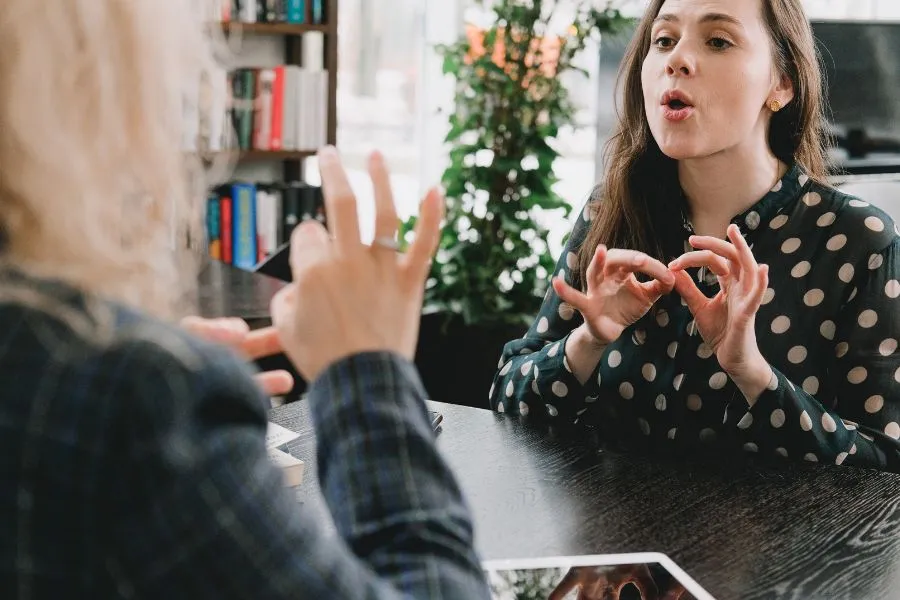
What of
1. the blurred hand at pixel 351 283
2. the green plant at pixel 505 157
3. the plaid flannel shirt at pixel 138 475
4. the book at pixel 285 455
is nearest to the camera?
the plaid flannel shirt at pixel 138 475

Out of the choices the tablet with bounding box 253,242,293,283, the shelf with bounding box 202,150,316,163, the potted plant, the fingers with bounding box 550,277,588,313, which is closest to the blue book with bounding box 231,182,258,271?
the shelf with bounding box 202,150,316,163

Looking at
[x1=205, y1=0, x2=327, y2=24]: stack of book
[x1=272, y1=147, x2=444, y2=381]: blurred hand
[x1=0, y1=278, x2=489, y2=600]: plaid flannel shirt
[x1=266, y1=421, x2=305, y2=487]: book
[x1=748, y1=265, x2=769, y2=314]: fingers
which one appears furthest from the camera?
[x1=205, y1=0, x2=327, y2=24]: stack of book

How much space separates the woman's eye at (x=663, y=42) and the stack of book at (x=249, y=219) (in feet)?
7.84

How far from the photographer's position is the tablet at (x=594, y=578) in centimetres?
104

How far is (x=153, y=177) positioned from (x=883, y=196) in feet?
9.14

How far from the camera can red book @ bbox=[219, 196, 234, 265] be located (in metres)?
3.99

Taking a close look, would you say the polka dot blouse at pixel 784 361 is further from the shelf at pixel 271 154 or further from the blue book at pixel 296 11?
the blue book at pixel 296 11

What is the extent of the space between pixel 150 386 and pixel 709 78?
1.46m

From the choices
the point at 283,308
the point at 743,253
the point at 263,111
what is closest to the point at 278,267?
the point at 263,111

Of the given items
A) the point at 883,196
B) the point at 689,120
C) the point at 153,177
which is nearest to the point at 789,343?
the point at 689,120

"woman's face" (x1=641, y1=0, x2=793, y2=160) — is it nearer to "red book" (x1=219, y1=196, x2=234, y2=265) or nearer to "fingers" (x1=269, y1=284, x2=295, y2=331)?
"fingers" (x1=269, y1=284, x2=295, y2=331)

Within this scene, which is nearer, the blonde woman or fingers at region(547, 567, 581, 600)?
the blonde woman

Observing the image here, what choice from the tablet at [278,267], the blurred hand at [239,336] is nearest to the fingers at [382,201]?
the blurred hand at [239,336]

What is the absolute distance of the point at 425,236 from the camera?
30.1 inches
